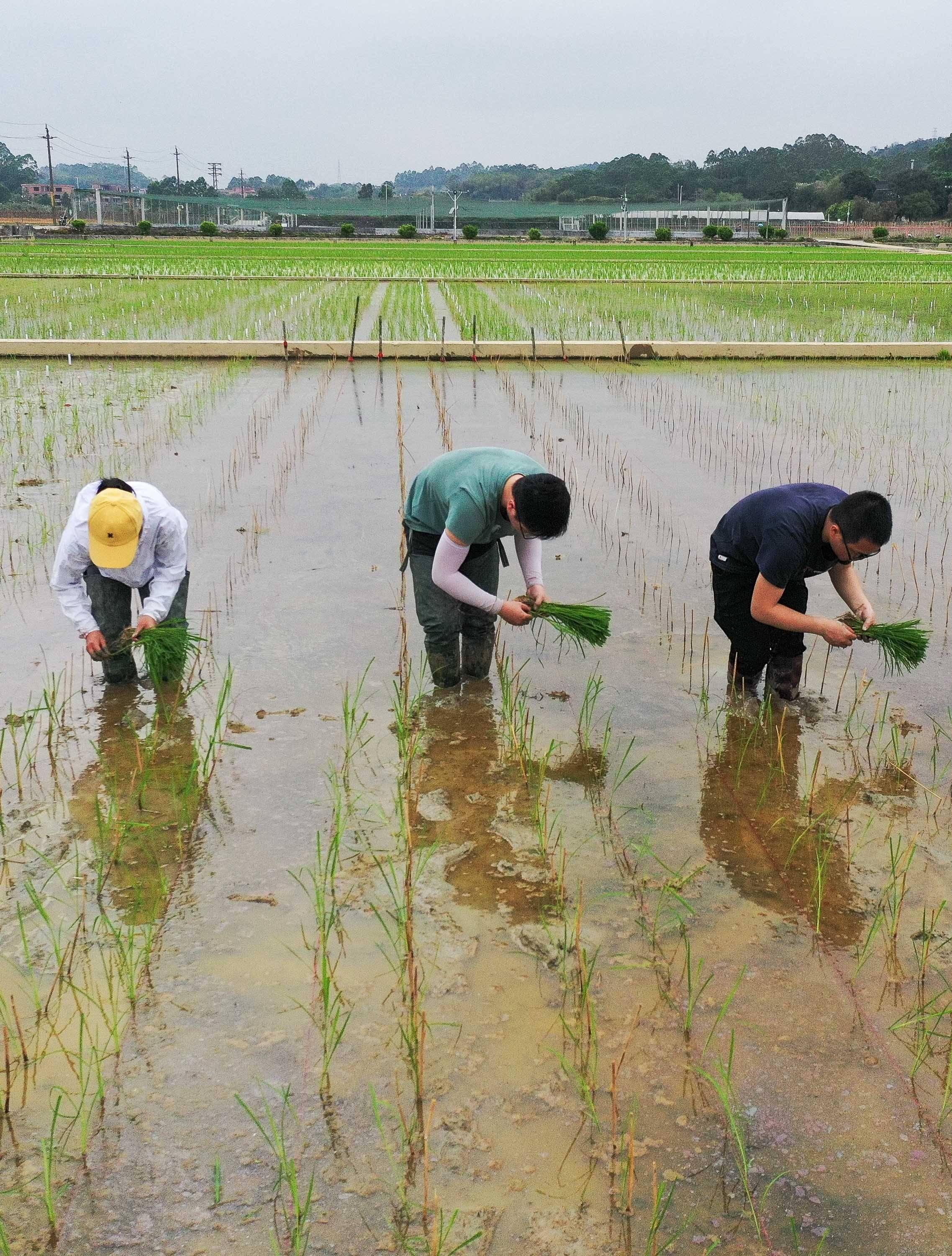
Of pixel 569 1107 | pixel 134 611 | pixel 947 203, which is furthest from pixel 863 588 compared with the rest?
pixel 947 203

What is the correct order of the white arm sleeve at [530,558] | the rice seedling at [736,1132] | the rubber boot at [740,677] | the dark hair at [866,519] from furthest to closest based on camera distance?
the rubber boot at [740,677] → the white arm sleeve at [530,558] → the dark hair at [866,519] → the rice seedling at [736,1132]

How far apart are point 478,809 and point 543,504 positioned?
94 cm

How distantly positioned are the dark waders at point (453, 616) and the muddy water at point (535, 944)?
145 mm

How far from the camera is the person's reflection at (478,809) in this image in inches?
117

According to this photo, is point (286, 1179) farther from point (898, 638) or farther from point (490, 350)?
point (490, 350)

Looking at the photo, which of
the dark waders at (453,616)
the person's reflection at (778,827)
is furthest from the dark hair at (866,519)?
the dark waders at (453,616)

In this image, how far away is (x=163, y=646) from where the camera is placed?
12.6 ft

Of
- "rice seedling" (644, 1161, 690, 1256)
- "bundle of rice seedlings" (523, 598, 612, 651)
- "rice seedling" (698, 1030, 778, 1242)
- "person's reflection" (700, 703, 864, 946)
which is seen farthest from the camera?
"bundle of rice seedlings" (523, 598, 612, 651)

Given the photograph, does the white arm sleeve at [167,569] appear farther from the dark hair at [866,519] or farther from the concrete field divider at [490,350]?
the concrete field divider at [490,350]

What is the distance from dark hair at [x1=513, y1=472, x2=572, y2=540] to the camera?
10.4 feet

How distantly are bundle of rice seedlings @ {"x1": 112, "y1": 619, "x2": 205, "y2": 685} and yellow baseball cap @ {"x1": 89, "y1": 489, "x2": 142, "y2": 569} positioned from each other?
325 millimetres

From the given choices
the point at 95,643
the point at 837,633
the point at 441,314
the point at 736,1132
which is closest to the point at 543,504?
the point at 837,633

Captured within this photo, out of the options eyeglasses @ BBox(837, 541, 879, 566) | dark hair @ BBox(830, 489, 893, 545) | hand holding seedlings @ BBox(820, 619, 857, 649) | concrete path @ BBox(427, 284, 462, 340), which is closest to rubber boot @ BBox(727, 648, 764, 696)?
hand holding seedlings @ BBox(820, 619, 857, 649)

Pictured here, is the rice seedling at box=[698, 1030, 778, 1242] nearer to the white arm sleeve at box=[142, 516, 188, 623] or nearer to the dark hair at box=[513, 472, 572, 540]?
the dark hair at box=[513, 472, 572, 540]
